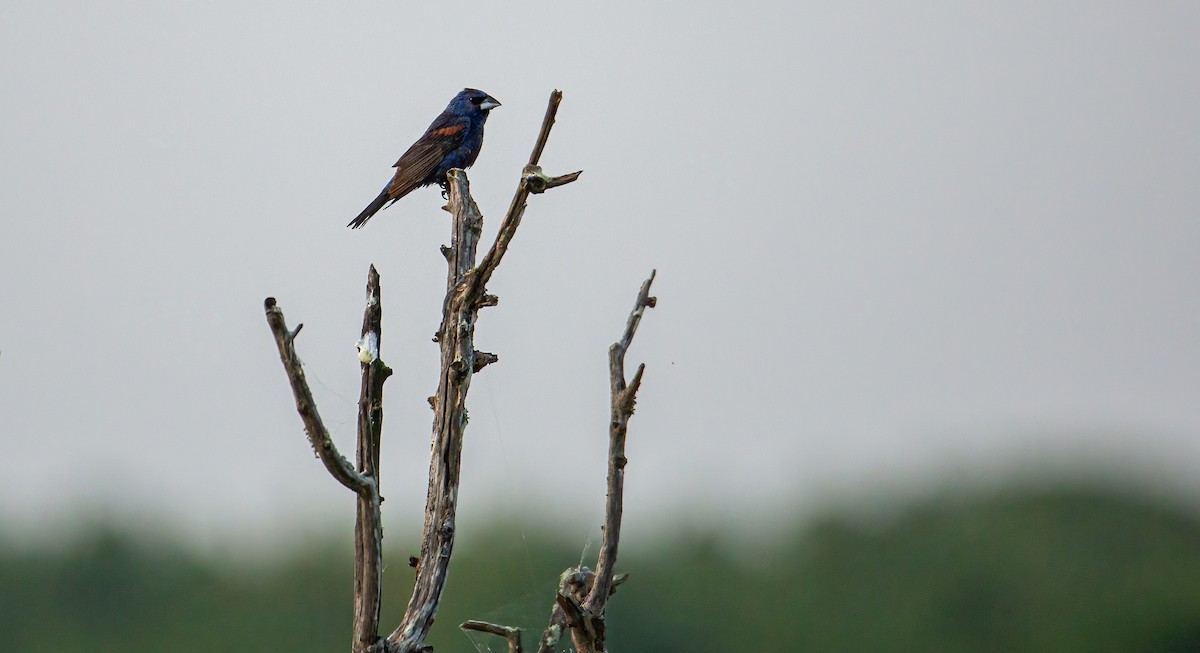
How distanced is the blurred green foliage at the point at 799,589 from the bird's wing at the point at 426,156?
64.4 ft

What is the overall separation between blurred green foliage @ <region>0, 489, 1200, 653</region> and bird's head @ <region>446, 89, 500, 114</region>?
19237 millimetres

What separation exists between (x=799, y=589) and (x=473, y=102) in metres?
28.8

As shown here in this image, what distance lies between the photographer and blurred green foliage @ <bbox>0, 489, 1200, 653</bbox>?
29.8m

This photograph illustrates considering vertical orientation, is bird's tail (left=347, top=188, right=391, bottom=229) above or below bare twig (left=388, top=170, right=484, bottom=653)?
above

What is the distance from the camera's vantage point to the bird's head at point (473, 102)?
8227 mm

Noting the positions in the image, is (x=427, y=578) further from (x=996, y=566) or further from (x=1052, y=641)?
(x=996, y=566)

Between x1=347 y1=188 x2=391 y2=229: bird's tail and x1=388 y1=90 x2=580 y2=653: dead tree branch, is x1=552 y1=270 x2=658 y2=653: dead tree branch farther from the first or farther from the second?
x1=347 y1=188 x2=391 y2=229: bird's tail

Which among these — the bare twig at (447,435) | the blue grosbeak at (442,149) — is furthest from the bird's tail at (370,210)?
the bare twig at (447,435)

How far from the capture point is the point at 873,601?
33312mm

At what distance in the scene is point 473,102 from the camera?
27.1ft

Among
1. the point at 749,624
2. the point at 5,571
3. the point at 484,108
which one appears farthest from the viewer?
the point at 5,571

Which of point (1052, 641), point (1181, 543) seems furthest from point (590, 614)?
point (1181, 543)

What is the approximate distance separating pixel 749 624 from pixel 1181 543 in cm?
1168

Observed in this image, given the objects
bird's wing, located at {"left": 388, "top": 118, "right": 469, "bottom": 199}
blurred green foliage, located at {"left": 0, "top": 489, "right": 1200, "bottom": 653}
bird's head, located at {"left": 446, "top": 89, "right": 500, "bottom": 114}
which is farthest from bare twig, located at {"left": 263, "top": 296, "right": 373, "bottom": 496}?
blurred green foliage, located at {"left": 0, "top": 489, "right": 1200, "bottom": 653}
